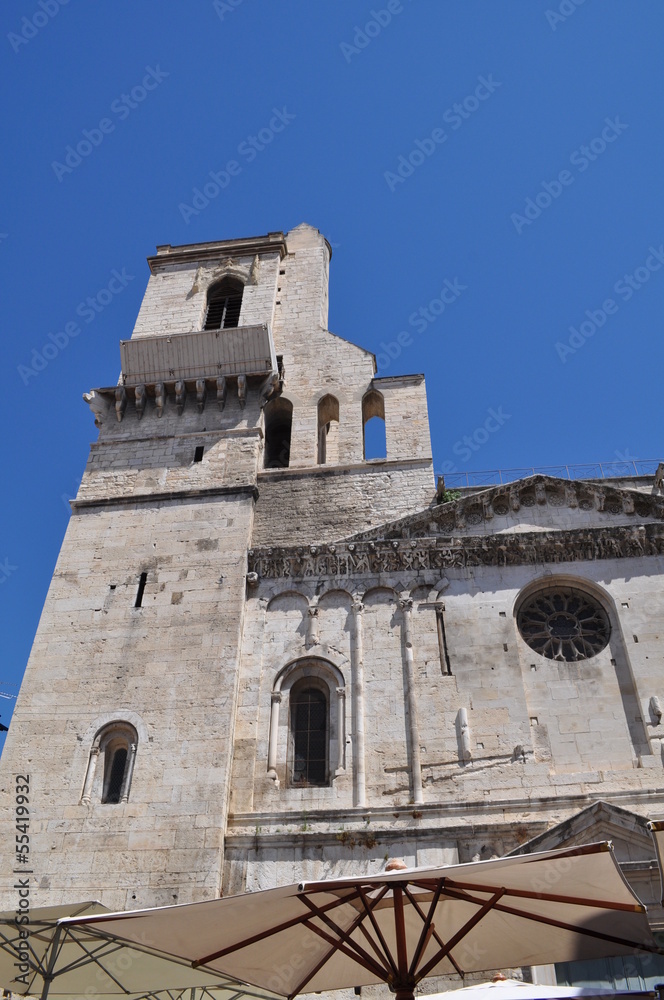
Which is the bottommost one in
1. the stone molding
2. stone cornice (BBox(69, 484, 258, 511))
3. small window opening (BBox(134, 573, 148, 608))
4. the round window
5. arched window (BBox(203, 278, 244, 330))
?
the round window

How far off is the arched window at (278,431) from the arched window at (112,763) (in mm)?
7683

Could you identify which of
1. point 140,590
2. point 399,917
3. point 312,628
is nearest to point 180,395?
point 140,590

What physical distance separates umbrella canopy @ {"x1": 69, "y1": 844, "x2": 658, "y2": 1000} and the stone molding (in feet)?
29.8

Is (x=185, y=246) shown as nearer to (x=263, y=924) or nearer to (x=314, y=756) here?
(x=314, y=756)

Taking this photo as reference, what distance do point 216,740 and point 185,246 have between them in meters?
15.2

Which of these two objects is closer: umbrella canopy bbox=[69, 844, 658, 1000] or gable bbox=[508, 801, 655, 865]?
umbrella canopy bbox=[69, 844, 658, 1000]

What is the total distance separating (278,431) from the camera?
21031 mm

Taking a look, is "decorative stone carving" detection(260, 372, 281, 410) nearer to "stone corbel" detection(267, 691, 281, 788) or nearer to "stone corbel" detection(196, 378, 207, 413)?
"stone corbel" detection(196, 378, 207, 413)

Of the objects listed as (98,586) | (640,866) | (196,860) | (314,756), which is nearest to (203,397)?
(98,586)

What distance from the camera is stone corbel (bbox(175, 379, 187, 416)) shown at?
19516mm

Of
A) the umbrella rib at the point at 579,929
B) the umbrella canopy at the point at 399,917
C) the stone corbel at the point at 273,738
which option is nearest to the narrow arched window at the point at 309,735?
the stone corbel at the point at 273,738

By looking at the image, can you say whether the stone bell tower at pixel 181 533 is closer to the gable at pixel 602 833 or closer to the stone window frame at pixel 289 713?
the stone window frame at pixel 289 713

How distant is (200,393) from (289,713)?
814cm

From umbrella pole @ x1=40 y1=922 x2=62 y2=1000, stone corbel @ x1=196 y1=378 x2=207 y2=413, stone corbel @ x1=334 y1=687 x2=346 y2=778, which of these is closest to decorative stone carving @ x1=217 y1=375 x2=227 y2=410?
stone corbel @ x1=196 y1=378 x2=207 y2=413
